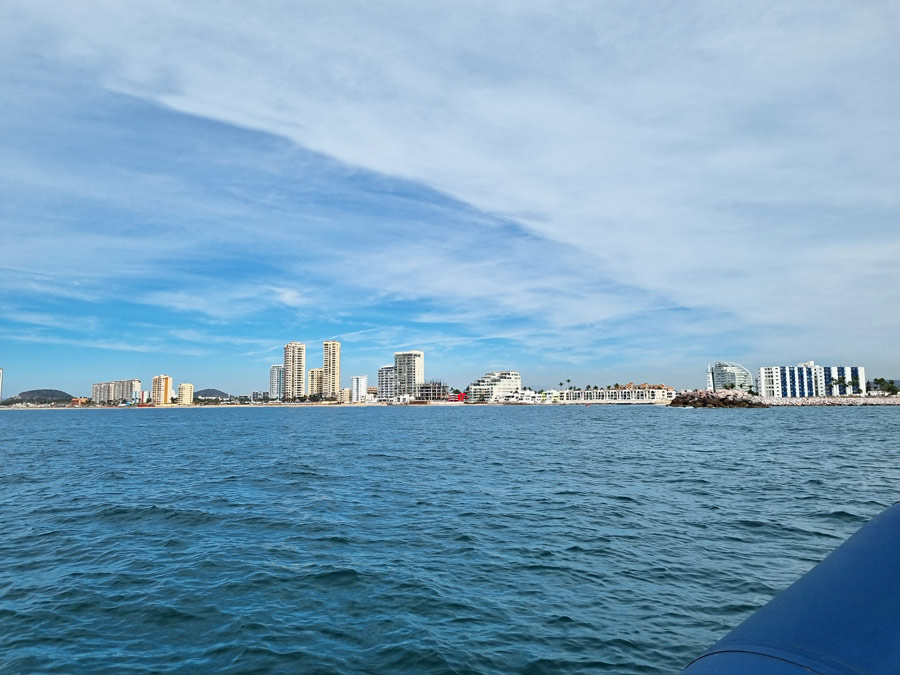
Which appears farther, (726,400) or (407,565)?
(726,400)

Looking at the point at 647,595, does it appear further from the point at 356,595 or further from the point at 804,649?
the point at 804,649

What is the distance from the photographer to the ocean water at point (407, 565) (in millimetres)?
9578

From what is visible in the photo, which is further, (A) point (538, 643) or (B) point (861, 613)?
(A) point (538, 643)

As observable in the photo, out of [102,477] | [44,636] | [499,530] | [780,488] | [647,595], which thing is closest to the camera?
[44,636]

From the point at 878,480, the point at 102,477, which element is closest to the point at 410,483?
the point at 102,477

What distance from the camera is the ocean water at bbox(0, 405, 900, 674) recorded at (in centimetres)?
958

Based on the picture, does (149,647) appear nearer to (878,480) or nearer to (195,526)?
(195,526)

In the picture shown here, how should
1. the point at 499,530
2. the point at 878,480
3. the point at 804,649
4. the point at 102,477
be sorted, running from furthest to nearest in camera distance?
the point at 102,477 → the point at 878,480 → the point at 499,530 → the point at 804,649

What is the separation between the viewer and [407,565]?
560 inches

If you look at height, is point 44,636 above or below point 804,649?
below

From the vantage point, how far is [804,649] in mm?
2418

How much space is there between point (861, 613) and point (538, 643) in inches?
329

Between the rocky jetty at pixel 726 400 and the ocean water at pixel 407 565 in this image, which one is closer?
the ocean water at pixel 407 565

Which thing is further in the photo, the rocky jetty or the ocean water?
the rocky jetty
